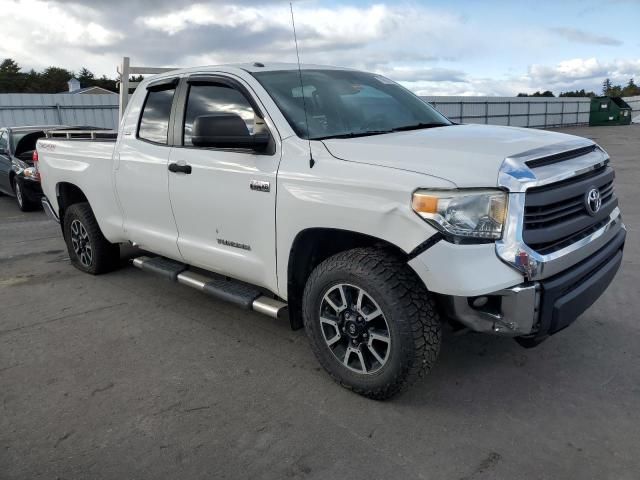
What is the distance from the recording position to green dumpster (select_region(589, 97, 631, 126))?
3928 centimetres

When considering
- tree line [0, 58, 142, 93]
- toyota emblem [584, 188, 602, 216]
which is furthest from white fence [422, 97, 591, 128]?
tree line [0, 58, 142, 93]

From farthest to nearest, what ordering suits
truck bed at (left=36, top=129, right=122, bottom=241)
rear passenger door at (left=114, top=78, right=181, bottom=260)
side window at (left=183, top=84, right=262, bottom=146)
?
1. truck bed at (left=36, top=129, right=122, bottom=241)
2. rear passenger door at (left=114, top=78, right=181, bottom=260)
3. side window at (left=183, top=84, right=262, bottom=146)

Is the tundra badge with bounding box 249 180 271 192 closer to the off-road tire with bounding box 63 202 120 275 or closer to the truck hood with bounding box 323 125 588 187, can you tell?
the truck hood with bounding box 323 125 588 187

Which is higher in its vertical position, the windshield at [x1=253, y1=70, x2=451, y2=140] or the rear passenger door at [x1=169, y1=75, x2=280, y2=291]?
the windshield at [x1=253, y1=70, x2=451, y2=140]

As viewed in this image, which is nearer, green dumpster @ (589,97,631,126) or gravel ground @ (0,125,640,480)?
gravel ground @ (0,125,640,480)

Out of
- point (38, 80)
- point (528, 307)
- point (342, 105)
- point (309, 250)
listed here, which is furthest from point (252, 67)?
point (38, 80)

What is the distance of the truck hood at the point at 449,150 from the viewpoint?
2.70 meters

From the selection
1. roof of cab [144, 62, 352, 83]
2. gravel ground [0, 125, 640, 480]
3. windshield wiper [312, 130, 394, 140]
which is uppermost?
roof of cab [144, 62, 352, 83]

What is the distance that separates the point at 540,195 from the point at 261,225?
64.8 inches

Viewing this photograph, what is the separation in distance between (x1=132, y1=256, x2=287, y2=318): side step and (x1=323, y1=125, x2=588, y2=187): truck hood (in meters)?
1.12

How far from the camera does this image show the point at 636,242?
6539mm

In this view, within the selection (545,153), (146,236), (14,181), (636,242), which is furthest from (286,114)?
(14,181)

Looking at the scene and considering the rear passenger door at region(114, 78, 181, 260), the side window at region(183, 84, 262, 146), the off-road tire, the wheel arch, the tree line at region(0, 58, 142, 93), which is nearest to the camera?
the wheel arch

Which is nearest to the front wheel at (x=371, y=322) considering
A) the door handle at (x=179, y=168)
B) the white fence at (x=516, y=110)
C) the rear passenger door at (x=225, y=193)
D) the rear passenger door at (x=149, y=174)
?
the rear passenger door at (x=225, y=193)
